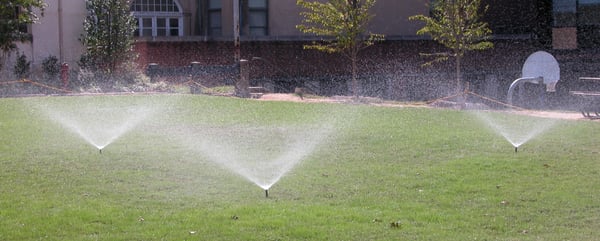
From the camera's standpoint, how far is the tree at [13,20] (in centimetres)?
2414

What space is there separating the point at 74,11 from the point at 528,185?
791 inches

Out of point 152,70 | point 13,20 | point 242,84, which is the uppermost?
point 13,20

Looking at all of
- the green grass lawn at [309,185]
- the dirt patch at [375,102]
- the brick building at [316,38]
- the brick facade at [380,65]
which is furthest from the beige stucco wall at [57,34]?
the green grass lawn at [309,185]

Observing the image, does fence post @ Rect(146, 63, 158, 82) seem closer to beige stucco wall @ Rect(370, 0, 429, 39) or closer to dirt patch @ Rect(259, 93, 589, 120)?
dirt patch @ Rect(259, 93, 589, 120)

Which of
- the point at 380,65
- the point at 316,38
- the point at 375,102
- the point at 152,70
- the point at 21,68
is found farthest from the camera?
the point at 380,65

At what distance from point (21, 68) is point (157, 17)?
7686 millimetres

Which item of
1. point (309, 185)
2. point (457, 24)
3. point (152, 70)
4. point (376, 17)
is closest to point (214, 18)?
point (376, 17)

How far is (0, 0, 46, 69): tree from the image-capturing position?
79.2 ft

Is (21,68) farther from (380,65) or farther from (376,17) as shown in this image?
(376,17)

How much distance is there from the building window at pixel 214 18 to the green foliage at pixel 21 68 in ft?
28.7

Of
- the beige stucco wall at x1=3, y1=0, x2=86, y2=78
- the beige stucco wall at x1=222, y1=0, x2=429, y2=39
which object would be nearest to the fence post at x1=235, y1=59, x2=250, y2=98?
the beige stucco wall at x1=3, y1=0, x2=86, y2=78

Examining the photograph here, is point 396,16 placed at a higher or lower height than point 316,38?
higher

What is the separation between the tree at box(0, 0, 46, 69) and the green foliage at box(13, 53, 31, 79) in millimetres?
495

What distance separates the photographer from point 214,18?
106 feet
